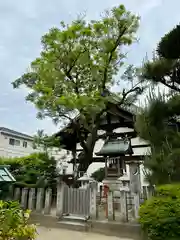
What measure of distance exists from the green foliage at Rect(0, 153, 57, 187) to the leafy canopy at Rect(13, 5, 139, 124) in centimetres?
180

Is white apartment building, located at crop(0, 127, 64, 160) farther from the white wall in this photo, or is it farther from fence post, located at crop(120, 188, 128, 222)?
fence post, located at crop(120, 188, 128, 222)

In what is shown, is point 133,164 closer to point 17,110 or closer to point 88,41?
point 88,41

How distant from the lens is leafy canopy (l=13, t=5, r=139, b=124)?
809cm

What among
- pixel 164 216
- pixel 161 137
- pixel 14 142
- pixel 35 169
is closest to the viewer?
pixel 164 216

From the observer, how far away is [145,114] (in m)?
6.09

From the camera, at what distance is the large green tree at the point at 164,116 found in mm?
5191

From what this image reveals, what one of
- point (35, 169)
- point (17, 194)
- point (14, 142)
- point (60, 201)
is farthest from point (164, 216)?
point (14, 142)

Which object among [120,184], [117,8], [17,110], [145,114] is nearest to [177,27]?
[145,114]

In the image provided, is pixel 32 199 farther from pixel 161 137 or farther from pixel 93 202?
pixel 161 137

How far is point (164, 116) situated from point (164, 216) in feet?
10.2

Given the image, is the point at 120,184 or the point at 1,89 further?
the point at 1,89

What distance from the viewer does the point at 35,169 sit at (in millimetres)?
8562

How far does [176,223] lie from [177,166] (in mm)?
2076

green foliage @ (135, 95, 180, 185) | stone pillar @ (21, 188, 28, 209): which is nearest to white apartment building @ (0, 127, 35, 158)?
stone pillar @ (21, 188, 28, 209)
